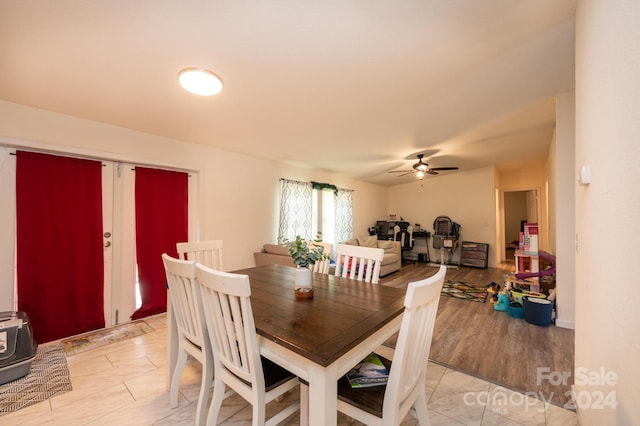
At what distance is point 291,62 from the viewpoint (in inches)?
78.2

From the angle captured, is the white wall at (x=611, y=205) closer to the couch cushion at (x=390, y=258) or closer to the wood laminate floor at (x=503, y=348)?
the wood laminate floor at (x=503, y=348)

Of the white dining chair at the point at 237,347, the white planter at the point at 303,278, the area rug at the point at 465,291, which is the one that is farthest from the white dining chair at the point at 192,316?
the area rug at the point at 465,291

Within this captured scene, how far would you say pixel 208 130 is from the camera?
10.1 feet

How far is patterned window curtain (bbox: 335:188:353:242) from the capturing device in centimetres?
590

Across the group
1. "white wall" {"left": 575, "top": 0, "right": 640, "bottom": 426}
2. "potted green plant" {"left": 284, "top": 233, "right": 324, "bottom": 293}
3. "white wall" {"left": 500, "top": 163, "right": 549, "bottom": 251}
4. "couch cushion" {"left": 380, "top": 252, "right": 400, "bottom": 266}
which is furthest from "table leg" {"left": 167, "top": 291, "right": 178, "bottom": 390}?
"white wall" {"left": 500, "top": 163, "right": 549, "bottom": 251}

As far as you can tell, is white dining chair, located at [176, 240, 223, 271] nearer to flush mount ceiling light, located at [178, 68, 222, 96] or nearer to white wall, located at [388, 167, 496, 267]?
flush mount ceiling light, located at [178, 68, 222, 96]

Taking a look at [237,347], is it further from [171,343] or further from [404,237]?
[404,237]

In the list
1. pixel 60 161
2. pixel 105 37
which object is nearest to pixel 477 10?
pixel 105 37

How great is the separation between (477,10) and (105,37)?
8.12 feet

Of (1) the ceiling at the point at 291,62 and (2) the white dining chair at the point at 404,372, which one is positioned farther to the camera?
(1) the ceiling at the point at 291,62

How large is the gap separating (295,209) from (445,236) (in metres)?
4.11

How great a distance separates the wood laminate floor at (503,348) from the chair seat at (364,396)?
1.35 metres

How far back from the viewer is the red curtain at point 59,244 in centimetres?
233

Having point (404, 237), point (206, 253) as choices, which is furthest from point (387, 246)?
point (206, 253)
